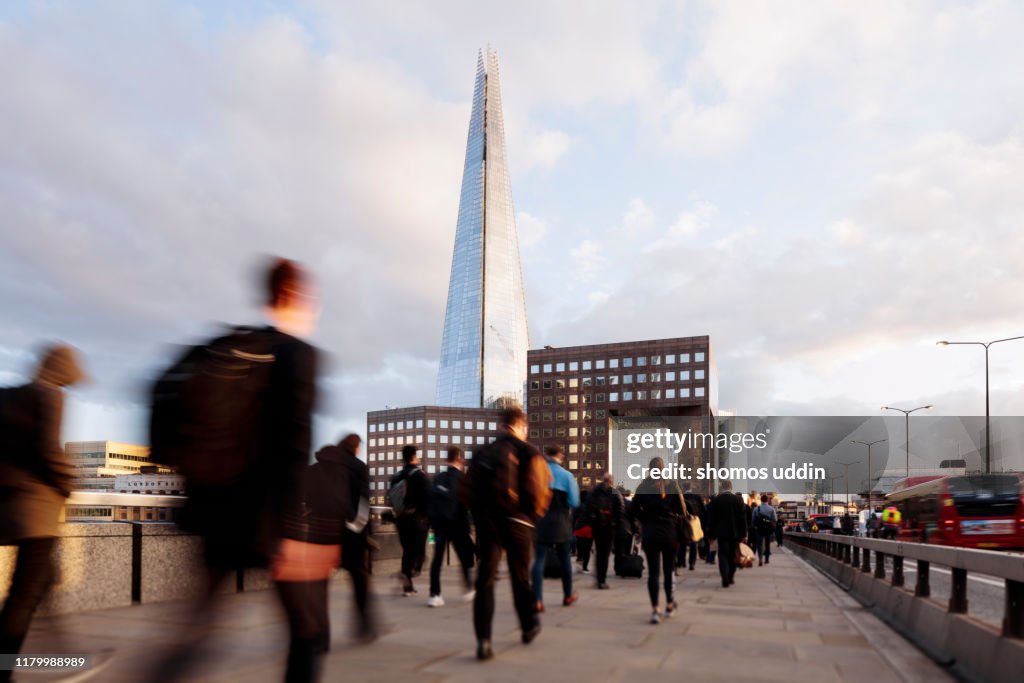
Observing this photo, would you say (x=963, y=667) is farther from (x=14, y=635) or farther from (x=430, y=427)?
(x=430, y=427)

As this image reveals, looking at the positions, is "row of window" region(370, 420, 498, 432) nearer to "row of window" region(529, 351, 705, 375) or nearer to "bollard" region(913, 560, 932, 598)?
"row of window" region(529, 351, 705, 375)

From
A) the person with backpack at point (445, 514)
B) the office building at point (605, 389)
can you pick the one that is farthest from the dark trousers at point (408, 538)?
the office building at point (605, 389)

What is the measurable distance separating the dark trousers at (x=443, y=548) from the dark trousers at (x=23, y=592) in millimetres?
6165

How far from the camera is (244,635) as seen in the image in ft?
25.0

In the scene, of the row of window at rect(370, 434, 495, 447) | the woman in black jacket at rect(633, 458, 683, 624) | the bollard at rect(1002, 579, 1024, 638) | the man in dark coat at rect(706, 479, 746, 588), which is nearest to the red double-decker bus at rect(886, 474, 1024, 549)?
the man in dark coat at rect(706, 479, 746, 588)

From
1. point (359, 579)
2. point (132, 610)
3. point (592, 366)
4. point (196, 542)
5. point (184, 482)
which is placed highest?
point (592, 366)

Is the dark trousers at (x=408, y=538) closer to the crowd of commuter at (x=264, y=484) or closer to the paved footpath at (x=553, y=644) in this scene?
the paved footpath at (x=553, y=644)

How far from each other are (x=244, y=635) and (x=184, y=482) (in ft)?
16.1

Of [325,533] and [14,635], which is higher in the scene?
[325,533]

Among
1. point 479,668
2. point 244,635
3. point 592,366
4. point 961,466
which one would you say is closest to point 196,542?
point 479,668

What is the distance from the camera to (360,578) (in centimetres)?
693

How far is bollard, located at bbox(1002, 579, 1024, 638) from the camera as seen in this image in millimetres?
5254

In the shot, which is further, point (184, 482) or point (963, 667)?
point (963, 667)

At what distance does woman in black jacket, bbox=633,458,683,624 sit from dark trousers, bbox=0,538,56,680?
20.1 ft
